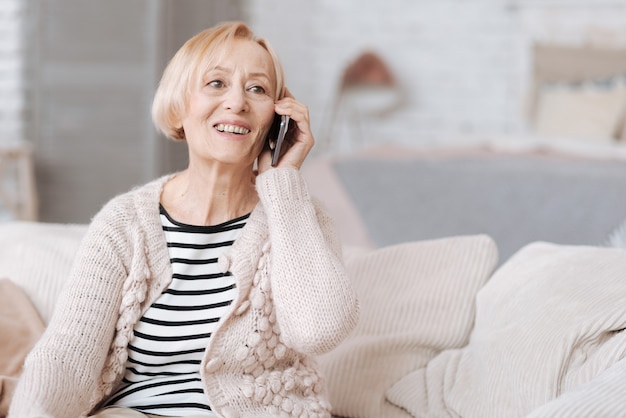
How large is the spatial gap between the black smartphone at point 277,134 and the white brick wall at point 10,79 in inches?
125

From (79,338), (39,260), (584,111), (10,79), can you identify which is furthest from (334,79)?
(79,338)

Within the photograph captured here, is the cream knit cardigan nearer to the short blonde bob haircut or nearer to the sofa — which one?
the short blonde bob haircut

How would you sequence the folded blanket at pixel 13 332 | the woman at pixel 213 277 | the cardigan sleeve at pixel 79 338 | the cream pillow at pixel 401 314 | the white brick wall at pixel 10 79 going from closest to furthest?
the cardigan sleeve at pixel 79 338 → the woman at pixel 213 277 → the folded blanket at pixel 13 332 → the cream pillow at pixel 401 314 → the white brick wall at pixel 10 79

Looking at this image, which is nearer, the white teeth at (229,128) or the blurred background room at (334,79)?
the white teeth at (229,128)

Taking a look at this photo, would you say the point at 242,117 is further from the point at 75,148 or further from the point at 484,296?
the point at 75,148

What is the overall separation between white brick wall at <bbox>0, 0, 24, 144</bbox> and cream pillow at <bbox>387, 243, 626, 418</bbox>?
319cm

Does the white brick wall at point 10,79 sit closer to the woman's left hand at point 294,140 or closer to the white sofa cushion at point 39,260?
the white sofa cushion at point 39,260

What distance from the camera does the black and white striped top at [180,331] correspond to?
1308 mm

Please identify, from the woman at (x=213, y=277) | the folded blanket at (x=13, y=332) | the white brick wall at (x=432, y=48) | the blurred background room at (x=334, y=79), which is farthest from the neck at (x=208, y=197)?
the white brick wall at (x=432, y=48)

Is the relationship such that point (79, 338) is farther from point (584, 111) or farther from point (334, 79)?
point (334, 79)

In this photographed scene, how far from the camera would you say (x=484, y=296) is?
1688mm

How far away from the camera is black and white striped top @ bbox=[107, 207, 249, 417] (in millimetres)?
1308

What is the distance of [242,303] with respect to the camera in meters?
1.32

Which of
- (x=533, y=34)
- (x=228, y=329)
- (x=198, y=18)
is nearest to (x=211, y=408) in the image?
(x=228, y=329)
